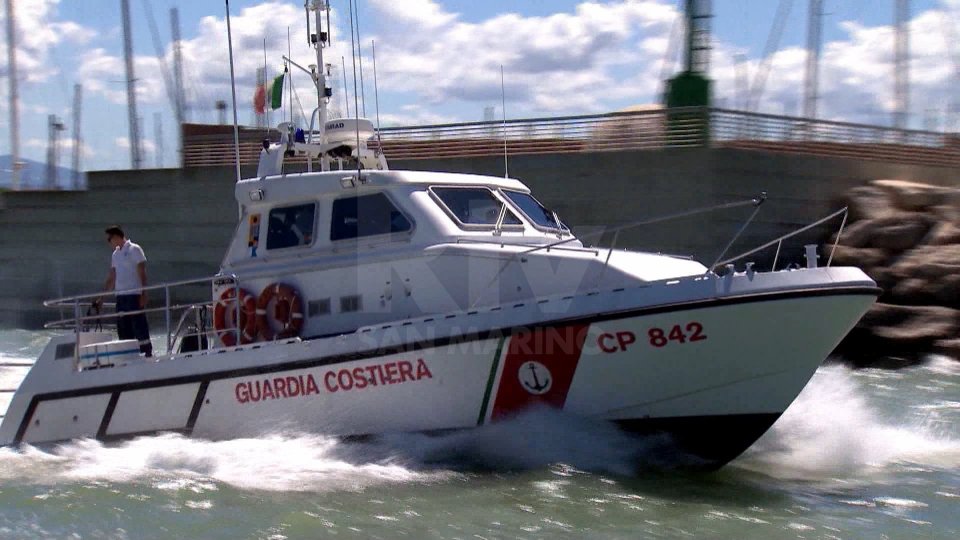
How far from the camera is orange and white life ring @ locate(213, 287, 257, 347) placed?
830 centimetres

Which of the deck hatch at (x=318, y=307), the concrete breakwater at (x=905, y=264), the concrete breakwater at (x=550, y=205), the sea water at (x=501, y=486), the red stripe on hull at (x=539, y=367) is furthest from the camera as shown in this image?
the concrete breakwater at (x=550, y=205)

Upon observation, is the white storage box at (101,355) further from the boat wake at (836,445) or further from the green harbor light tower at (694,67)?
the green harbor light tower at (694,67)

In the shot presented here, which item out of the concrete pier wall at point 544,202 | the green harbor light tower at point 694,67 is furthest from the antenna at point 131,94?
the green harbor light tower at point 694,67

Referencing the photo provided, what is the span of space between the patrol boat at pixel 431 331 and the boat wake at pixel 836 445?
65cm

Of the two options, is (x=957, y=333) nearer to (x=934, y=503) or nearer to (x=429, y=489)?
(x=934, y=503)

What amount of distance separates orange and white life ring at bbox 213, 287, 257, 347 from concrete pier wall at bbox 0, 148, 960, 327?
556cm

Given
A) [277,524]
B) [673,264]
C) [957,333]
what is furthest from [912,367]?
[277,524]

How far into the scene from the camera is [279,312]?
8164mm

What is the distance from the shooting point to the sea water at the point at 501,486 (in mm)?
6199

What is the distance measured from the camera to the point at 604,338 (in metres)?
6.98

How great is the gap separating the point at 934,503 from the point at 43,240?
20024 millimetres

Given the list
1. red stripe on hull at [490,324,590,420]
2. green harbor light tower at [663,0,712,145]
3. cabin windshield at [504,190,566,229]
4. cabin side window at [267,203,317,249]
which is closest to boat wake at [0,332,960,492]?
red stripe on hull at [490,324,590,420]

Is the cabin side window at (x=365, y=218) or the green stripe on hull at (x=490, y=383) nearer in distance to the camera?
the green stripe on hull at (x=490, y=383)

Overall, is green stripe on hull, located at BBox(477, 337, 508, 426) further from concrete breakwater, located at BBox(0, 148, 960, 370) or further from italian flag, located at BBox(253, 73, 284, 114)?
concrete breakwater, located at BBox(0, 148, 960, 370)
